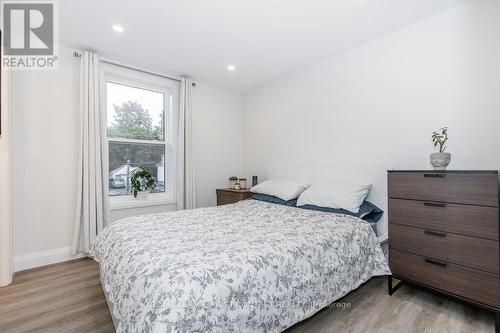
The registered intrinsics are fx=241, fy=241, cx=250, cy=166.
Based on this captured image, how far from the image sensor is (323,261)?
5.25 ft

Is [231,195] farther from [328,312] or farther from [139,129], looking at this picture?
[328,312]

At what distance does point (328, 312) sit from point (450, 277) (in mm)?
893

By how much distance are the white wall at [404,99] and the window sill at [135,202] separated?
187 cm

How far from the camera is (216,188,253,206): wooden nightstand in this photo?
3.53 meters

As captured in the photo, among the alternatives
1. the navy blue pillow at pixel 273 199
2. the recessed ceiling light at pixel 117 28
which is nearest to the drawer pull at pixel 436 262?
the navy blue pillow at pixel 273 199

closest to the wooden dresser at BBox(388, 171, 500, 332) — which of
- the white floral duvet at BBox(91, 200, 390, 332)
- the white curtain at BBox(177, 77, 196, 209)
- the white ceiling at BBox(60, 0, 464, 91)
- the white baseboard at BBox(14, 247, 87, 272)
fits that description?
the white floral duvet at BBox(91, 200, 390, 332)

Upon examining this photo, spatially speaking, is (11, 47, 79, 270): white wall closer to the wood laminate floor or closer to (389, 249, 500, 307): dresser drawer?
the wood laminate floor

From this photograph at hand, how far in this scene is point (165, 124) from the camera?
3.72m

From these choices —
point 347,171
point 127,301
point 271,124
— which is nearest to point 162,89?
point 271,124

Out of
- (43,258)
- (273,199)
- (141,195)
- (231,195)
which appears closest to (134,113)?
(141,195)

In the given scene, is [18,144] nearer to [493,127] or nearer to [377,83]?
[377,83]

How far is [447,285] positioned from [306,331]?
1076mm

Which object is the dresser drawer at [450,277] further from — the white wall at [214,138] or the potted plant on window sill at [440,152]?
the white wall at [214,138]

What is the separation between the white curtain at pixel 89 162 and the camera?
279 cm
